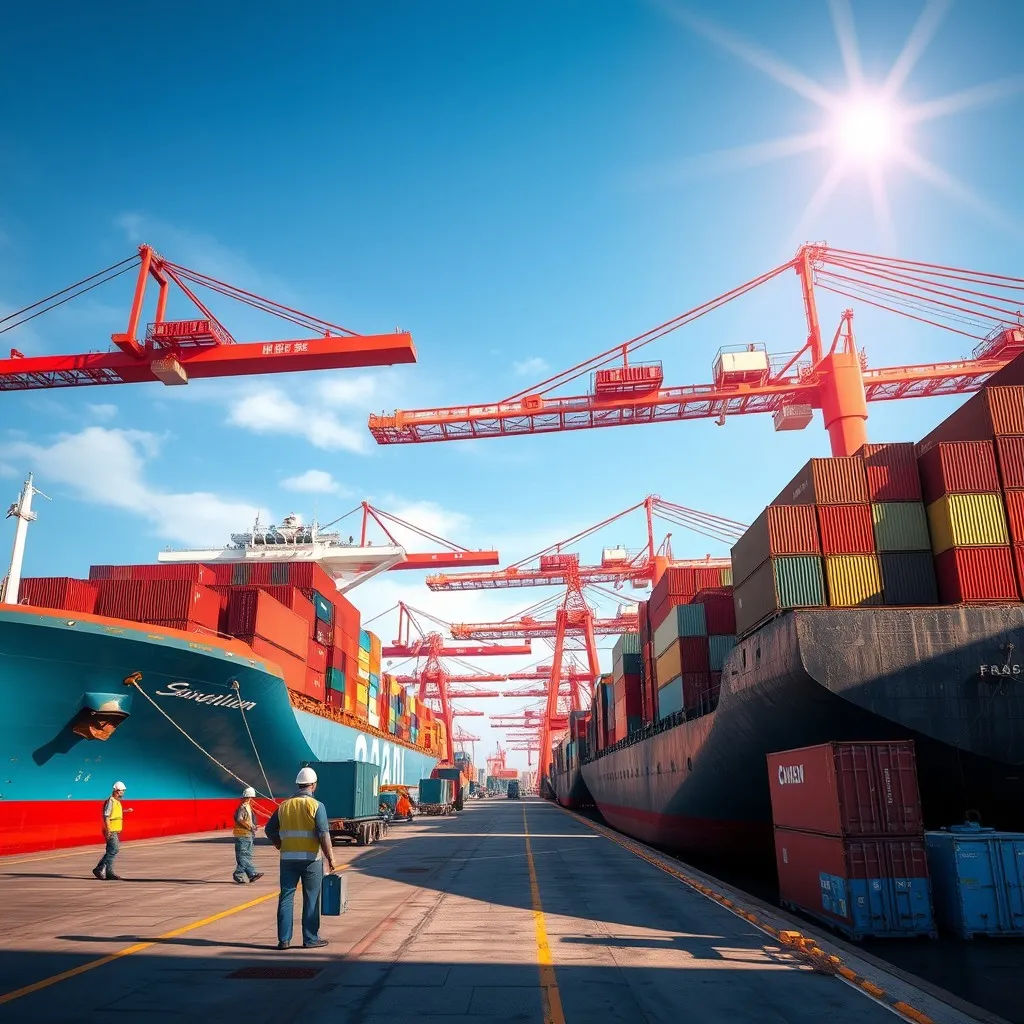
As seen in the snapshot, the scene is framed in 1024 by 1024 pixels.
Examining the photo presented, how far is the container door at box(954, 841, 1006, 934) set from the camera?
32.3ft

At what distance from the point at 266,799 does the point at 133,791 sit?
20.4 feet

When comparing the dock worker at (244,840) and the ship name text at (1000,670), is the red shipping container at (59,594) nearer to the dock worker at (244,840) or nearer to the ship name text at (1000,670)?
the dock worker at (244,840)

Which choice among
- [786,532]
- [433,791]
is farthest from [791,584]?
[433,791]

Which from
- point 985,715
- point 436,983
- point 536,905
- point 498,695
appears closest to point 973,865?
point 985,715

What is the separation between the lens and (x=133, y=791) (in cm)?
2295

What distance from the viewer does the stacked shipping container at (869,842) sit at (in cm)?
982

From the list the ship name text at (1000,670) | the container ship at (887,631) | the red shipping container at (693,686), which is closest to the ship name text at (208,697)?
the container ship at (887,631)

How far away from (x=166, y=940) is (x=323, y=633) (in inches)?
Result: 1104

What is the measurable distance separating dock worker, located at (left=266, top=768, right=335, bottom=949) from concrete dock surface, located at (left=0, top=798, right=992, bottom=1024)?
0.90 ft

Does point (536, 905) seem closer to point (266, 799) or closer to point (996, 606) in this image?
point (996, 606)

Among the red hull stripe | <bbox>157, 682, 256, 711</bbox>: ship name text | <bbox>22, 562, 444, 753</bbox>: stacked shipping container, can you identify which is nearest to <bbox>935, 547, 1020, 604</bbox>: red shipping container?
<bbox>157, 682, 256, 711</bbox>: ship name text

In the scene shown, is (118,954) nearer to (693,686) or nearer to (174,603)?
(693,686)

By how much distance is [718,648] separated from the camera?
24.3 m

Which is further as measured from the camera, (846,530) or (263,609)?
(263,609)
